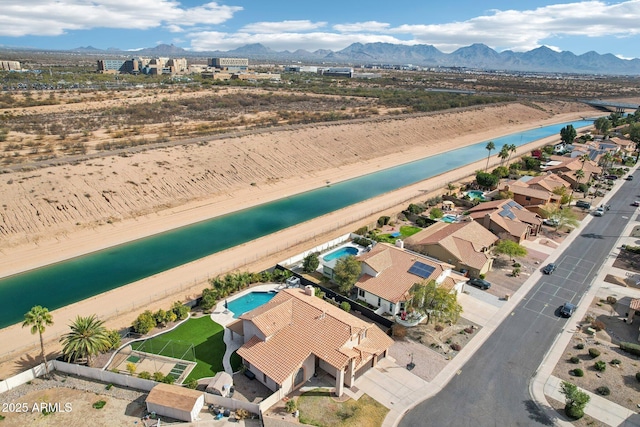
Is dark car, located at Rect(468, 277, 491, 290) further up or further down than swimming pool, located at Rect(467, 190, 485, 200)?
further down


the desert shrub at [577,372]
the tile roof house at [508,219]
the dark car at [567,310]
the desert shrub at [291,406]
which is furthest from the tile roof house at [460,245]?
the desert shrub at [291,406]

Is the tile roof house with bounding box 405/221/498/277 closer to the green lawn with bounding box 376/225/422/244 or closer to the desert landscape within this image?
the green lawn with bounding box 376/225/422/244

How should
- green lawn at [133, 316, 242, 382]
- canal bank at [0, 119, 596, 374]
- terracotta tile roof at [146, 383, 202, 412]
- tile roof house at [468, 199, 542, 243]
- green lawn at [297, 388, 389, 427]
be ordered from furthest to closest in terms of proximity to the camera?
tile roof house at [468, 199, 542, 243] < canal bank at [0, 119, 596, 374] < green lawn at [133, 316, 242, 382] < green lawn at [297, 388, 389, 427] < terracotta tile roof at [146, 383, 202, 412]

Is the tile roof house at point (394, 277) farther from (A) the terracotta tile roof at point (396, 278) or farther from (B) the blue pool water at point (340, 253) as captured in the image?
(B) the blue pool water at point (340, 253)

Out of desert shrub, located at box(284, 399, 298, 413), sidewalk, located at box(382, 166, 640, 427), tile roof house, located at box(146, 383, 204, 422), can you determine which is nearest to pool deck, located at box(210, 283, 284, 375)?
tile roof house, located at box(146, 383, 204, 422)

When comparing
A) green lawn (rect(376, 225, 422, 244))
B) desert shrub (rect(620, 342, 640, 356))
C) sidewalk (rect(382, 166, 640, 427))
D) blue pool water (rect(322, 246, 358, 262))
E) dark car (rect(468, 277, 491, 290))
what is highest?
Result: green lawn (rect(376, 225, 422, 244))

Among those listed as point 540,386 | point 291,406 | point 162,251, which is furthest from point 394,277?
point 162,251
